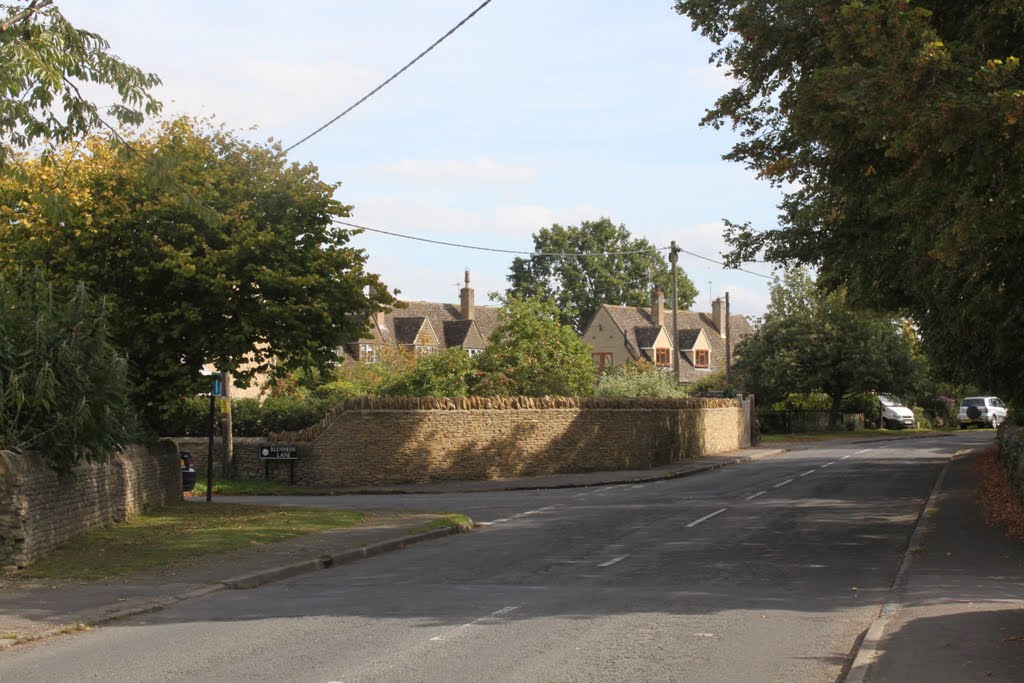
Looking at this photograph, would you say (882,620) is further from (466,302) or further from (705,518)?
(466,302)

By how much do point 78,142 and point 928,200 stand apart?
17415 mm

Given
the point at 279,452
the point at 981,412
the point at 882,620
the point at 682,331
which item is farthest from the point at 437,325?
the point at 882,620

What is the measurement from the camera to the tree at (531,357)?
38.8m

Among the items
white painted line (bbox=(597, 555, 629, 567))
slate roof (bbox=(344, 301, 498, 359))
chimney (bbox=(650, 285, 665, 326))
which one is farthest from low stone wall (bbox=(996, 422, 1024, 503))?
chimney (bbox=(650, 285, 665, 326))

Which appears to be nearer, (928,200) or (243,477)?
(928,200)

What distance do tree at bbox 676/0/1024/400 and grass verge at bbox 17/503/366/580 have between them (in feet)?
32.2

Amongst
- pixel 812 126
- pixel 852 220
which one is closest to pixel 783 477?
pixel 852 220

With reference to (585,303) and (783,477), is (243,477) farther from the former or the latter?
(585,303)

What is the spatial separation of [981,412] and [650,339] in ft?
96.8

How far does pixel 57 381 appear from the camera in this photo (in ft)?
48.6

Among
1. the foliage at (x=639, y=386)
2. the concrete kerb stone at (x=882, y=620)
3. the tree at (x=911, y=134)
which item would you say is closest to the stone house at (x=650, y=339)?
the foliage at (x=639, y=386)

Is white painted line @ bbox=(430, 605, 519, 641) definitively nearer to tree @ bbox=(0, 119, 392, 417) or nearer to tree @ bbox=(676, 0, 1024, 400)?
tree @ bbox=(676, 0, 1024, 400)

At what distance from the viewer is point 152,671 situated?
8.41 metres

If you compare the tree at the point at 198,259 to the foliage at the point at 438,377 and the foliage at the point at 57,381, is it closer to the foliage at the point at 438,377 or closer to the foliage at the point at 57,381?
the foliage at the point at 57,381
